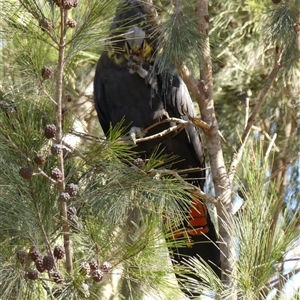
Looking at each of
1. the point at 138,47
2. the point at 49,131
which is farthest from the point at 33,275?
the point at 138,47

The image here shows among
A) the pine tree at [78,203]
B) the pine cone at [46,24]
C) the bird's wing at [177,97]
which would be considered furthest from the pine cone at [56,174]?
the bird's wing at [177,97]

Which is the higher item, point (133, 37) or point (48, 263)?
point (133, 37)

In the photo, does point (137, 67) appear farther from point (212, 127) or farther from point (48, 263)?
point (48, 263)

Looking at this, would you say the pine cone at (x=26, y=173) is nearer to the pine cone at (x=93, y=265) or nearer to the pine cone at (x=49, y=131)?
the pine cone at (x=49, y=131)

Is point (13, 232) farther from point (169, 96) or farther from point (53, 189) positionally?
point (169, 96)

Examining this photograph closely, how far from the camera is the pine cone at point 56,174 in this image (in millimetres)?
2029

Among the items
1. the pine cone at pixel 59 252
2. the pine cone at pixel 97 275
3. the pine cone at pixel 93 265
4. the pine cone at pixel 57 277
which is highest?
the pine cone at pixel 59 252

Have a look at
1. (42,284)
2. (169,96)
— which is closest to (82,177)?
(42,284)

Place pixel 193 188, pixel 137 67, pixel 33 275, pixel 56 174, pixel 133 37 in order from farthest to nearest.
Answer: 1. pixel 137 67
2. pixel 133 37
3. pixel 193 188
4. pixel 56 174
5. pixel 33 275

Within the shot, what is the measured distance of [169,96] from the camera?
326cm

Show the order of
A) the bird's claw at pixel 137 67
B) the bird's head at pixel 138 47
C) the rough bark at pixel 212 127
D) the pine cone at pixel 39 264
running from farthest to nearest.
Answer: the bird's claw at pixel 137 67
the bird's head at pixel 138 47
the rough bark at pixel 212 127
the pine cone at pixel 39 264

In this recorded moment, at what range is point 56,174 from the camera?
2.03m

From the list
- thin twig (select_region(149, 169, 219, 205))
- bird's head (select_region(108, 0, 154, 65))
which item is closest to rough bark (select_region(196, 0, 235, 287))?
thin twig (select_region(149, 169, 219, 205))

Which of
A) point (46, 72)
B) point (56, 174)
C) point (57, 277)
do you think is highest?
point (46, 72)
